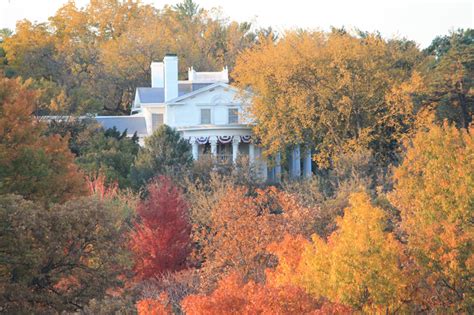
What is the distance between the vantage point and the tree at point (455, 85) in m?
57.2

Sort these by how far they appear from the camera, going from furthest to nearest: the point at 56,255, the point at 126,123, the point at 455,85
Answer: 1. the point at 126,123
2. the point at 455,85
3. the point at 56,255

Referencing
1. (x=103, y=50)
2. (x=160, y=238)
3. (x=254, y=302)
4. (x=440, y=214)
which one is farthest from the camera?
(x=103, y=50)

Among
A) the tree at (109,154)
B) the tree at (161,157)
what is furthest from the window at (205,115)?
the tree at (161,157)

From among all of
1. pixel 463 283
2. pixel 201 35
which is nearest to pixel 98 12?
pixel 201 35

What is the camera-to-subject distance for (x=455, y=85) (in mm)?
57625

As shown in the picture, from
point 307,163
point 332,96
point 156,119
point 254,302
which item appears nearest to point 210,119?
point 156,119

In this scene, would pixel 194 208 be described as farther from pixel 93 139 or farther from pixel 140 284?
pixel 93 139

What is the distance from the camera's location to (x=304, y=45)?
6406cm

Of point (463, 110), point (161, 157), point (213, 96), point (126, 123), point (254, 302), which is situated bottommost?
point (254, 302)

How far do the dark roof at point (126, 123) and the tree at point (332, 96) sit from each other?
30.6ft

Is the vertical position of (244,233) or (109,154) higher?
(109,154)

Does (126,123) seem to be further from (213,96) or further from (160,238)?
(160,238)

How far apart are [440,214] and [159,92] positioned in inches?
1476

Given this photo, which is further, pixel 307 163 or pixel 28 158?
pixel 307 163
